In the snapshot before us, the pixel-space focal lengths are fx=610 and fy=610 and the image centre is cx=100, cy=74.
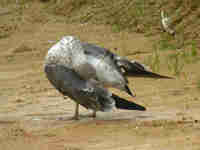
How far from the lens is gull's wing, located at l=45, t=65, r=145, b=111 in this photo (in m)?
5.96

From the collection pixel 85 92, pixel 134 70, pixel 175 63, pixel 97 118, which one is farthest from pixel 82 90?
pixel 175 63

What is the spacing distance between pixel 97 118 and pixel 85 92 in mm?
446

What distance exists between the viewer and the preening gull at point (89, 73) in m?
5.89

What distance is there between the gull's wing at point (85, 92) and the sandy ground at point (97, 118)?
0.55 feet

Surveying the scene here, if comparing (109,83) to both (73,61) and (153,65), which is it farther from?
(153,65)

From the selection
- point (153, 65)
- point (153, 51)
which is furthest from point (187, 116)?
point (153, 51)

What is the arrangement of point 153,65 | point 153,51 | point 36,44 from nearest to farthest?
point 153,65 < point 153,51 < point 36,44

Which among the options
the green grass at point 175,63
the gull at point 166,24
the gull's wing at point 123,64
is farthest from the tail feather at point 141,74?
the gull at point 166,24

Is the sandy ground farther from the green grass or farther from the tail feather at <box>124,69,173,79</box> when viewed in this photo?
the tail feather at <box>124,69,173,79</box>

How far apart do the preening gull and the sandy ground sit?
0.22 meters

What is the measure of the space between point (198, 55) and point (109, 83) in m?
3.87

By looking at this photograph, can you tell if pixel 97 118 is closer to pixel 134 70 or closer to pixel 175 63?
pixel 134 70

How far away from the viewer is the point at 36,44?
1156 centimetres

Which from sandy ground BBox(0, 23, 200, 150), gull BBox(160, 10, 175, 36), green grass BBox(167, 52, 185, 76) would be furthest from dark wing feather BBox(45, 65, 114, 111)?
gull BBox(160, 10, 175, 36)
